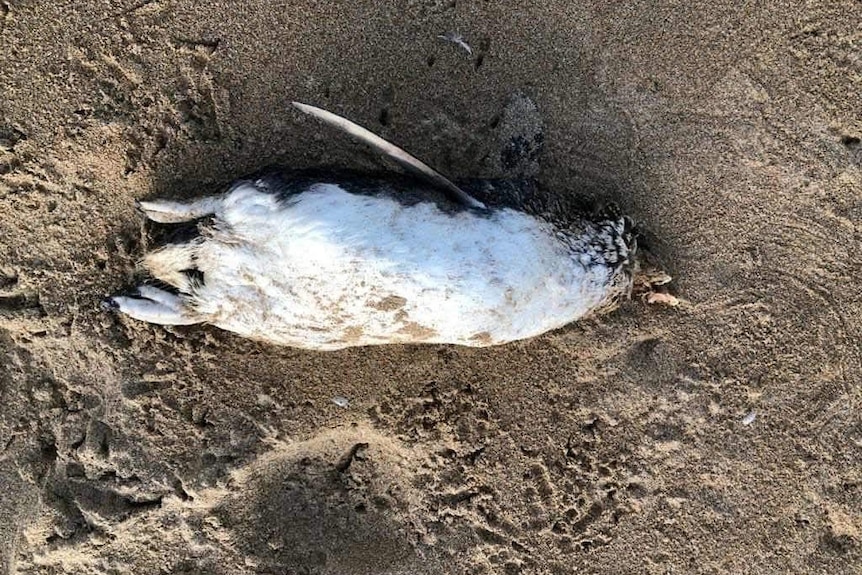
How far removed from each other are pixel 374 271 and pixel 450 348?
0.83 meters

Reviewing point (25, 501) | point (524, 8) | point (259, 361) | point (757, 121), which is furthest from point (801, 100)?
point (25, 501)

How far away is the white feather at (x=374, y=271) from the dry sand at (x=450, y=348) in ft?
1.46

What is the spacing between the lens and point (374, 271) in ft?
10.1

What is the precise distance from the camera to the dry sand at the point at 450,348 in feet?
11.9

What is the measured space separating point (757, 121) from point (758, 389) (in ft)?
4.55

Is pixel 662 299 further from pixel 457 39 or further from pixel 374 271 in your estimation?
pixel 457 39

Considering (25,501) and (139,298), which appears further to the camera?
(25,501)

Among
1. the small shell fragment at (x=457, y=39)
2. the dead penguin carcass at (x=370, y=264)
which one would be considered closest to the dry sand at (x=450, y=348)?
the small shell fragment at (x=457, y=39)

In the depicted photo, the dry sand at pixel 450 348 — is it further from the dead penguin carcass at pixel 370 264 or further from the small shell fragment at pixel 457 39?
the dead penguin carcass at pixel 370 264

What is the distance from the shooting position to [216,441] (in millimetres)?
3695

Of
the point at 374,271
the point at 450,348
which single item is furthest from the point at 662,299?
the point at 374,271

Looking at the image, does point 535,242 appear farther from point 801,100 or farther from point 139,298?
point 139,298

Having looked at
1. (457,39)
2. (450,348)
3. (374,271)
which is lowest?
(450,348)

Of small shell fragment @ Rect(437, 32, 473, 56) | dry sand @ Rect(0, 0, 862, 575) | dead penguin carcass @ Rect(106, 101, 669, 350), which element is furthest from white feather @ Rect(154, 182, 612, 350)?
small shell fragment @ Rect(437, 32, 473, 56)
